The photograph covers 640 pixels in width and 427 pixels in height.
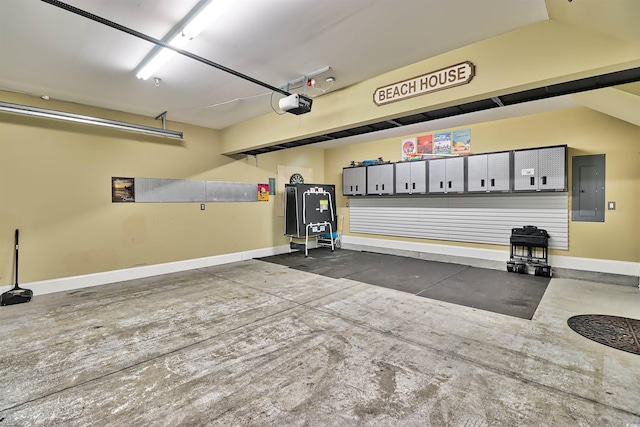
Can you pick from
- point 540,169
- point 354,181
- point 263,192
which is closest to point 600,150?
point 540,169

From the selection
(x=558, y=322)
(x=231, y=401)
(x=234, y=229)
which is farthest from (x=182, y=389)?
(x=234, y=229)

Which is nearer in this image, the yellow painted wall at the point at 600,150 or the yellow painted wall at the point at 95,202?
the yellow painted wall at the point at 95,202

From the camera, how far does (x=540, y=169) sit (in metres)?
5.29

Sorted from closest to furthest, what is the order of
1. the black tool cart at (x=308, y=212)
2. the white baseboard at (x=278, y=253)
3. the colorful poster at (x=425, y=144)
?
the white baseboard at (x=278, y=253) < the colorful poster at (x=425, y=144) < the black tool cart at (x=308, y=212)

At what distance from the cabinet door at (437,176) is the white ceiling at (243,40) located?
132 inches

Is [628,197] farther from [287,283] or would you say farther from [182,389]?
[182,389]

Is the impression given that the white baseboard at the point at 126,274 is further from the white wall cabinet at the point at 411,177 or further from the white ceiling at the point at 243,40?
the white wall cabinet at the point at 411,177

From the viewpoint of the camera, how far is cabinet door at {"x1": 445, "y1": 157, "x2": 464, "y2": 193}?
20.3 feet

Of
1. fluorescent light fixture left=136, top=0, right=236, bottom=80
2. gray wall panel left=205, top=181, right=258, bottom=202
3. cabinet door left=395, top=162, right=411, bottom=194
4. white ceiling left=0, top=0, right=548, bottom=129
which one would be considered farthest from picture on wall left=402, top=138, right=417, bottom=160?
fluorescent light fixture left=136, top=0, right=236, bottom=80

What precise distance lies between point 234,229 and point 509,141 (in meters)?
6.30

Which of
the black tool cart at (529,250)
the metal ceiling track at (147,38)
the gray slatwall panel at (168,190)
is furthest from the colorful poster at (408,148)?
the gray slatwall panel at (168,190)

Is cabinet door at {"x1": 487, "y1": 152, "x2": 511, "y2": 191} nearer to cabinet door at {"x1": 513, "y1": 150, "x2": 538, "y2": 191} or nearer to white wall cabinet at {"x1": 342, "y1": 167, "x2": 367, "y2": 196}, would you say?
cabinet door at {"x1": 513, "y1": 150, "x2": 538, "y2": 191}

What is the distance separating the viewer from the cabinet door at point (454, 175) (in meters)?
6.18

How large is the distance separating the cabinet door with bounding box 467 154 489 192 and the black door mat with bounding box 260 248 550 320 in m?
1.71
